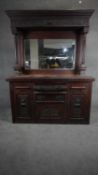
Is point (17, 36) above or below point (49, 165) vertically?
above

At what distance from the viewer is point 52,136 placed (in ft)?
7.97

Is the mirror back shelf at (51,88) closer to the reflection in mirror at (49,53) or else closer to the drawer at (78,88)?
the drawer at (78,88)

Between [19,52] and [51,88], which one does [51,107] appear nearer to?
[51,88]

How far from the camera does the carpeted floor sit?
5.75 feet

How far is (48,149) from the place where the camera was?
210 cm

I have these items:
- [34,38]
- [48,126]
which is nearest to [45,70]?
[34,38]

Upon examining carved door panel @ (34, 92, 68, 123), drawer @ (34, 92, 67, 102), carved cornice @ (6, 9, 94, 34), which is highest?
carved cornice @ (6, 9, 94, 34)

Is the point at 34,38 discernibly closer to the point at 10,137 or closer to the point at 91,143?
the point at 10,137

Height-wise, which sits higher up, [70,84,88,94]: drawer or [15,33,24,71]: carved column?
[15,33,24,71]: carved column

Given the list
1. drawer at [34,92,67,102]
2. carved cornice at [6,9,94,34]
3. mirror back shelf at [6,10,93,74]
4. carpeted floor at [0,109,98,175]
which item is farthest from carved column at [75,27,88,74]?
carpeted floor at [0,109,98,175]

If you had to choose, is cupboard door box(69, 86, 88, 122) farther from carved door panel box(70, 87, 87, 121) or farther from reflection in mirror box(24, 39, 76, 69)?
reflection in mirror box(24, 39, 76, 69)

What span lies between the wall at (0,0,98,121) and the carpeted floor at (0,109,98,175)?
0.83 meters

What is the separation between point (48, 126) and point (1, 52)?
6.51 feet

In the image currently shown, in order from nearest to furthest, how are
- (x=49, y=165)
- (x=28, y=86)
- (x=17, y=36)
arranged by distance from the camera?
(x=49, y=165), (x=28, y=86), (x=17, y=36)
